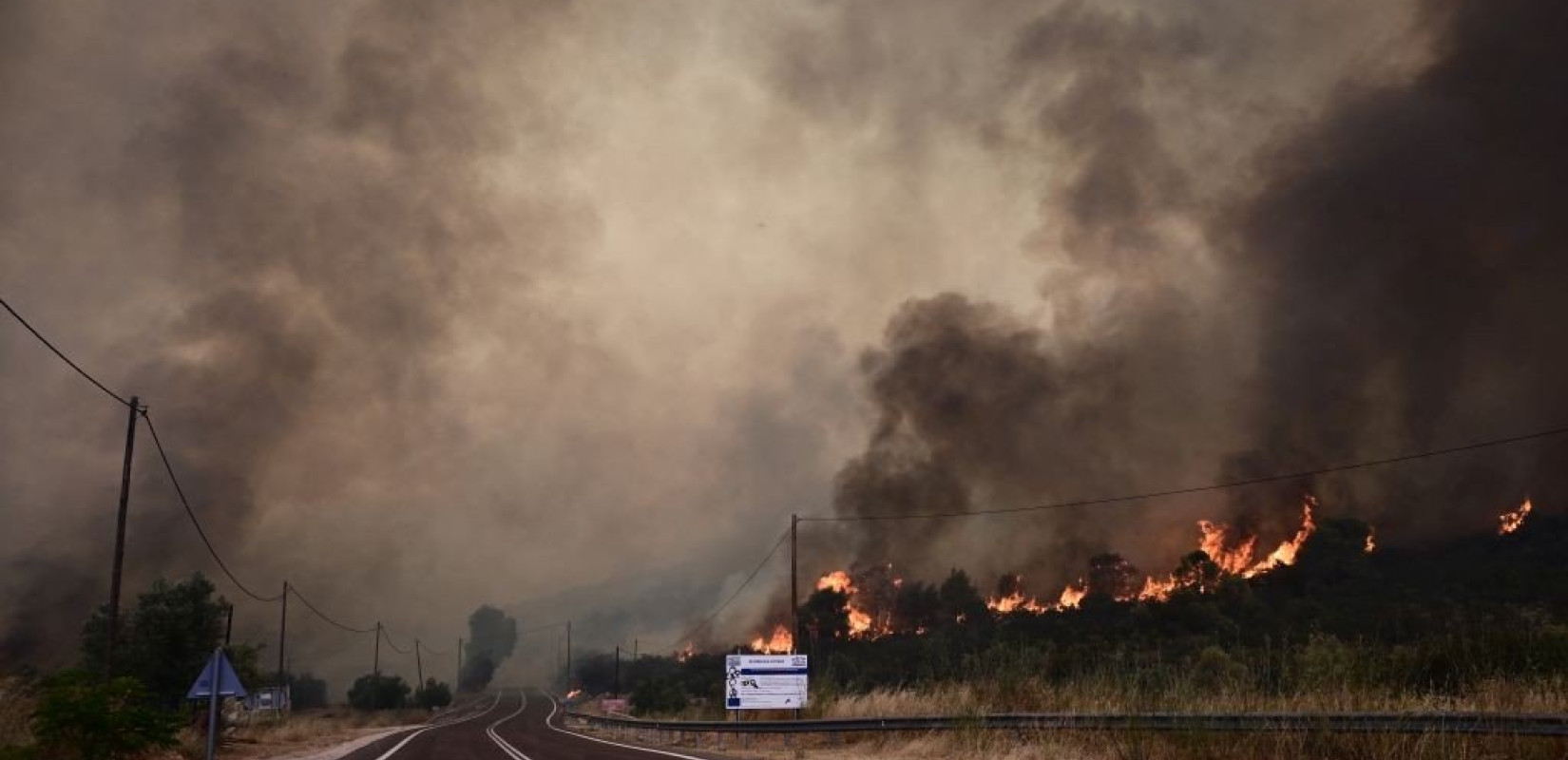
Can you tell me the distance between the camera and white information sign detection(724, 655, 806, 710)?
32.4m

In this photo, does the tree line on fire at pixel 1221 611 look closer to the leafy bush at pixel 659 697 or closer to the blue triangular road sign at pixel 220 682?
the leafy bush at pixel 659 697

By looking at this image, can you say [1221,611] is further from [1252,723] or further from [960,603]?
Answer: [1252,723]

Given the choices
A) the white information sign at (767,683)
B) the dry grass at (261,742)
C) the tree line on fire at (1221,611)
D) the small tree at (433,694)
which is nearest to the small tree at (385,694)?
the small tree at (433,694)

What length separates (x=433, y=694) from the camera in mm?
158750

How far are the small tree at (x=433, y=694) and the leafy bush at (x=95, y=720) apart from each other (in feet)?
460

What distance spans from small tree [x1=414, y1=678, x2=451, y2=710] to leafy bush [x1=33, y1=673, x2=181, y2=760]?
14033 cm

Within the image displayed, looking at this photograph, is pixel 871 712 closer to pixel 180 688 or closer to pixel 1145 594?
pixel 180 688

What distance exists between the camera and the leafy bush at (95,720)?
2030 centimetres

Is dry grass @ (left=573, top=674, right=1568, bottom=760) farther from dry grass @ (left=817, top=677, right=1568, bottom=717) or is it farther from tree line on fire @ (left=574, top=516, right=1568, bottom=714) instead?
tree line on fire @ (left=574, top=516, right=1568, bottom=714)

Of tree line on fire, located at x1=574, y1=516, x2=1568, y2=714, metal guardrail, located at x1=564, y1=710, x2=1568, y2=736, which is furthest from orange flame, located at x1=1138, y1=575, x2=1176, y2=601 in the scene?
metal guardrail, located at x1=564, y1=710, x2=1568, y2=736

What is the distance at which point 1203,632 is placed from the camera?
88.0m

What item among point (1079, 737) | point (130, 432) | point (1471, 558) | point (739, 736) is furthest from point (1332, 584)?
point (130, 432)

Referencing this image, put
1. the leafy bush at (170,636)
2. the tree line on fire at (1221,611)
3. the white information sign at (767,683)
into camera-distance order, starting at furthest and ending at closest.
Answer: the tree line on fire at (1221,611), the leafy bush at (170,636), the white information sign at (767,683)

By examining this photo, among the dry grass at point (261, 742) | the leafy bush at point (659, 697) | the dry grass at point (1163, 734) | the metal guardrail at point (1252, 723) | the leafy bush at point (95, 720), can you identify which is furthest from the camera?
the leafy bush at point (659, 697)
